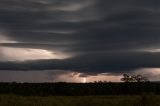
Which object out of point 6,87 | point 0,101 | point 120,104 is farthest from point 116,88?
point 0,101

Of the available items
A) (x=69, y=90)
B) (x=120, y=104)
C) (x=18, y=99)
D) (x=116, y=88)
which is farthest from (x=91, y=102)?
(x=116, y=88)

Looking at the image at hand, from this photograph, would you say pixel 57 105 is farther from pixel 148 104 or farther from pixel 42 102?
pixel 148 104

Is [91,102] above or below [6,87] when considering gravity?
below

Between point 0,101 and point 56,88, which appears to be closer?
point 0,101

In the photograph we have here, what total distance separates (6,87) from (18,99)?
215ft

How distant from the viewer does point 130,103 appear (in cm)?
5925

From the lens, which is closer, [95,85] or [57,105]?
[57,105]

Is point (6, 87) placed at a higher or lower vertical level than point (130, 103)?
higher

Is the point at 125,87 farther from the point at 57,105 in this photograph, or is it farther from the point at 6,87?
the point at 57,105

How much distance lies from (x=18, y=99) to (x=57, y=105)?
15.2ft

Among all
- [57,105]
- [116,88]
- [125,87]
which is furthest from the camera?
[116,88]

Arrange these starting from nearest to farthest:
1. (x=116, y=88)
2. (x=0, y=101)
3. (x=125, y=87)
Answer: (x=0, y=101) < (x=125, y=87) < (x=116, y=88)

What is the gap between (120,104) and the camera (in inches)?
2404

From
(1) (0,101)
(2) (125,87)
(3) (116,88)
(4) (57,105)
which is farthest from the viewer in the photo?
(3) (116,88)
